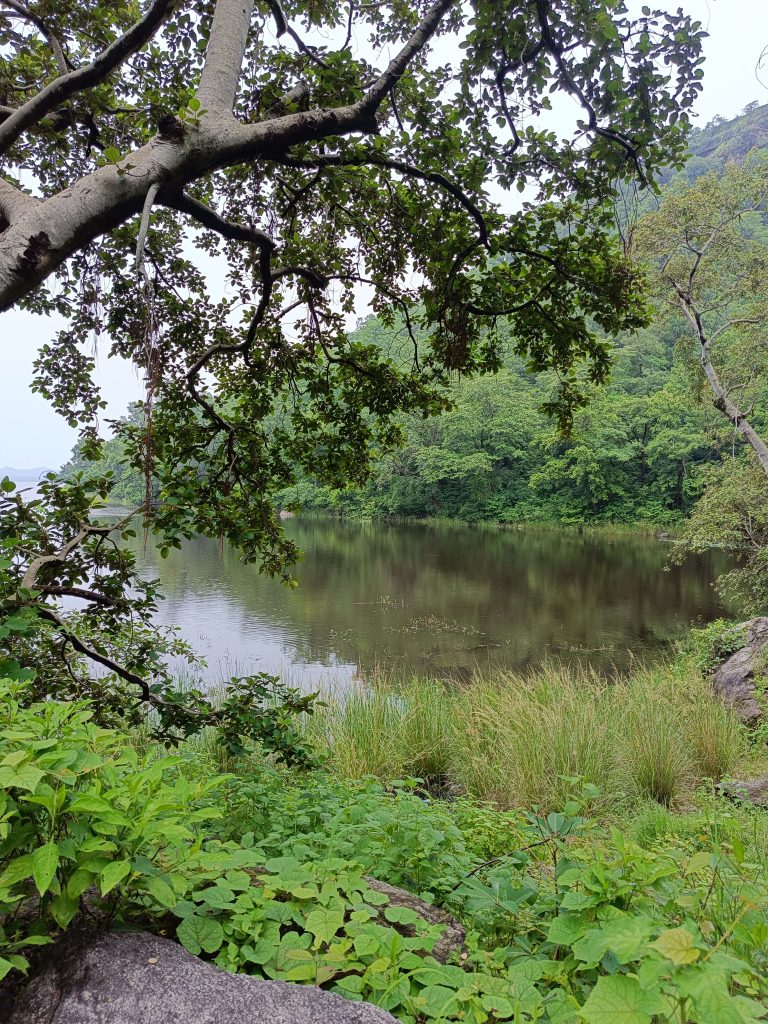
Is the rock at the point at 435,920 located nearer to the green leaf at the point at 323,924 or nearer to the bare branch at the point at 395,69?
the green leaf at the point at 323,924

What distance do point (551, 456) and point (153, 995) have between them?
39585 mm

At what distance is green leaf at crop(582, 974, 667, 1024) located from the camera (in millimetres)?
880

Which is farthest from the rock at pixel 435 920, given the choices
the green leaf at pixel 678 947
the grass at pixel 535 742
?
the grass at pixel 535 742

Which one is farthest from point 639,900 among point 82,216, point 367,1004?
point 82,216

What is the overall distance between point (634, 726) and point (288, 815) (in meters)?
4.05

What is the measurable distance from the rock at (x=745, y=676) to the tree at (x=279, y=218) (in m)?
5.13

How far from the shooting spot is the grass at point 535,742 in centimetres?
462

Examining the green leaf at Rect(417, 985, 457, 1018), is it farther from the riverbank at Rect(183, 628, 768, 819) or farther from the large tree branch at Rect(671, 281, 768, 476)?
the large tree branch at Rect(671, 281, 768, 476)

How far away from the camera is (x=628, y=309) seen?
322 centimetres

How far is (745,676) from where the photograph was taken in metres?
7.26

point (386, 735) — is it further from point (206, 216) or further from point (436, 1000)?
point (206, 216)

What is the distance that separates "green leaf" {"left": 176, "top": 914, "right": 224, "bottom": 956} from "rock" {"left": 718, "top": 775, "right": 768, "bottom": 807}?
3795 mm

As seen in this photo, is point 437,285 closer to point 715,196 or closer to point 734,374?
point 715,196

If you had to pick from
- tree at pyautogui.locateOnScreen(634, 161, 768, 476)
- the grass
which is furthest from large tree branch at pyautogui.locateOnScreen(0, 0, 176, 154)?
tree at pyautogui.locateOnScreen(634, 161, 768, 476)
